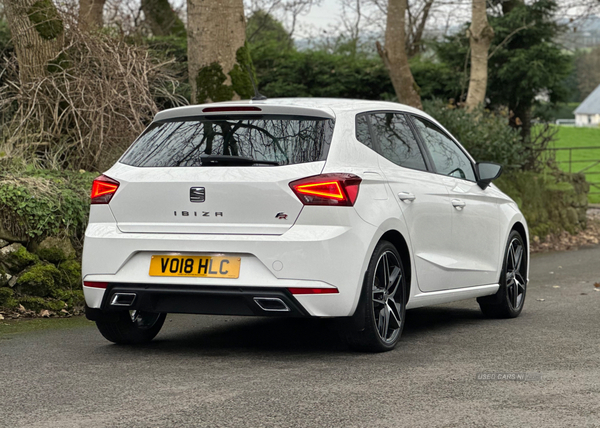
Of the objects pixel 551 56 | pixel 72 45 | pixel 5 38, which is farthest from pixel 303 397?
pixel 551 56

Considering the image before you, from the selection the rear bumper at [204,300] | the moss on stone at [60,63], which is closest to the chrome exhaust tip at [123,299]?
the rear bumper at [204,300]

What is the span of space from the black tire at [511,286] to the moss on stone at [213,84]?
4512 millimetres

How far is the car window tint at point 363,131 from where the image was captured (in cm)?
634

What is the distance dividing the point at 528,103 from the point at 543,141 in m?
4.11

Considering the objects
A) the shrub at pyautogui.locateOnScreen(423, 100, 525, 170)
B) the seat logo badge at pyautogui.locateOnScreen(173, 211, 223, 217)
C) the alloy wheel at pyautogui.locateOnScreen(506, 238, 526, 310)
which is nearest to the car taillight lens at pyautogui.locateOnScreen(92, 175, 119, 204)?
the seat logo badge at pyautogui.locateOnScreen(173, 211, 223, 217)

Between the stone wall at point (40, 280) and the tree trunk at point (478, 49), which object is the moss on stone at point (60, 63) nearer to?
the stone wall at point (40, 280)

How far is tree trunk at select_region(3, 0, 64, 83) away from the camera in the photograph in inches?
443

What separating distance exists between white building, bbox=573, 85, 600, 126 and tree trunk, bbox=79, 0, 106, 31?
5217 inches

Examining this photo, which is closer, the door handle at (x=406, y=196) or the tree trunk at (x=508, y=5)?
the door handle at (x=406, y=196)

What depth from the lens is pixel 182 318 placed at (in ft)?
27.4

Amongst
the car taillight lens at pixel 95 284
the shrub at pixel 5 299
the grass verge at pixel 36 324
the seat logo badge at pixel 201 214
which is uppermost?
the seat logo badge at pixel 201 214

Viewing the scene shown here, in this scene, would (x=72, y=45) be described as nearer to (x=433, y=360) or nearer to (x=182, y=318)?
(x=182, y=318)

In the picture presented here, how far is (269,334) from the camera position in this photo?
290 inches

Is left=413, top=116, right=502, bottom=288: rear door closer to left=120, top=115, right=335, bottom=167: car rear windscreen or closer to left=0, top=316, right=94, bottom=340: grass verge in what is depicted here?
left=120, top=115, right=335, bottom=167: car rear windscreen
